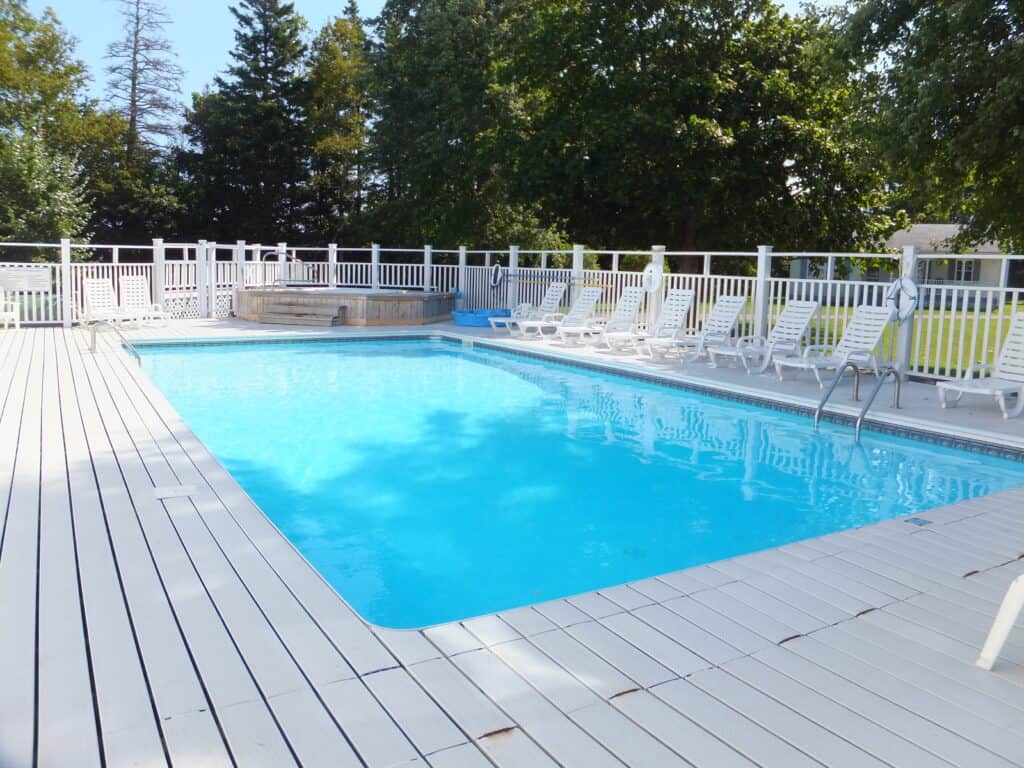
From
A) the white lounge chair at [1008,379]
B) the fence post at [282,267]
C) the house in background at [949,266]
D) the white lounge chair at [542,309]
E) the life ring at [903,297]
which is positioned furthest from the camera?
the house in background at [949,266]

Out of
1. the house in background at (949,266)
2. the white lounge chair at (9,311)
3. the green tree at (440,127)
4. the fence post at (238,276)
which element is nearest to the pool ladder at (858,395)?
the white lounge chair at (9,311)

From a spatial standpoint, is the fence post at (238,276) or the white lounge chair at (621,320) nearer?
the white lounge chair at (621,320)

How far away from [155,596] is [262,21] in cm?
2906

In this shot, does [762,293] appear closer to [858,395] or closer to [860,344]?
[860,344]

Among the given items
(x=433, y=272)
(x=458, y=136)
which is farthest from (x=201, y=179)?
(x=433, y=272)

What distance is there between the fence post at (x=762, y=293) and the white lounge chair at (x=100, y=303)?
8.93 metres

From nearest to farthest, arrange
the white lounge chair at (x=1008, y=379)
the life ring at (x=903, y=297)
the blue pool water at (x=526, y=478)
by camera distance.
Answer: the blue pool water at (x=526, y=478) → the white lounge chair at (x=1008, y=379) → the life ring at (x=903, y=297)

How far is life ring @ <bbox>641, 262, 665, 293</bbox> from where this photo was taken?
11805 millimetres

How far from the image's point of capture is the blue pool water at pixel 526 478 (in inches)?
173

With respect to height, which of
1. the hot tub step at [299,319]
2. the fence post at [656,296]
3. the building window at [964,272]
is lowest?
the hot tub step at [299,319]

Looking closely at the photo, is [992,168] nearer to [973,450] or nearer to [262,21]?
[973,450]

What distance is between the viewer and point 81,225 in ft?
74.4

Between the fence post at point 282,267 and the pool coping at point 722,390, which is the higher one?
the fence post at point 282,267

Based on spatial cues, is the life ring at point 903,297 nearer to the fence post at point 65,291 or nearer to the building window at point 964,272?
the fence post at point 65,291
